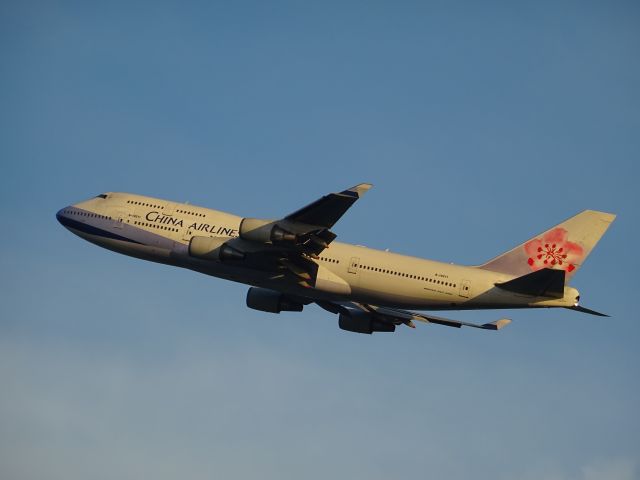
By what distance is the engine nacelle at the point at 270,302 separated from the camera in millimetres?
51719

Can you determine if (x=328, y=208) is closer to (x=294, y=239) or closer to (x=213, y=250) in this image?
(x=294, y=239)

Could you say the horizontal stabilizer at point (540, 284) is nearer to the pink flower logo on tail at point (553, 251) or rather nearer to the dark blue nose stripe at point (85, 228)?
the pink flower logo on tail at point (553, 251)

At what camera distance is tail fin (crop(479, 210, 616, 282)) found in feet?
158

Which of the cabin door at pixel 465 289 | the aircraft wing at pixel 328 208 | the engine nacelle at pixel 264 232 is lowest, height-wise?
the cabin door at pixel 465 289

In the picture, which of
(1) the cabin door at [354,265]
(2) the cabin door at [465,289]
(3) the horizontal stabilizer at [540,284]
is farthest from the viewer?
(1) the cabin door at [354,265]

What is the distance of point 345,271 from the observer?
155ft

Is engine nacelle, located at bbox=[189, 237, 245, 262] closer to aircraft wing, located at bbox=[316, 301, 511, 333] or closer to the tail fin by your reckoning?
aircraft wing, located at bbox=[316, 301, 511, 333]

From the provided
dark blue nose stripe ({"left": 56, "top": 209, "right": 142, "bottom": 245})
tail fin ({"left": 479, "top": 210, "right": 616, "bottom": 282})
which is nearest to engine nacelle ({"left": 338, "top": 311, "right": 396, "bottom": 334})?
tail fin ({"left": 479, "top": 210, "right": 616, "bottom": 282})

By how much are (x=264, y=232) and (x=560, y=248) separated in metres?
16.5

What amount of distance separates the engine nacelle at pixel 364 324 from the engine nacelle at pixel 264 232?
33.9 feet

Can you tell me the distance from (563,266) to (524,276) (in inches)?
200

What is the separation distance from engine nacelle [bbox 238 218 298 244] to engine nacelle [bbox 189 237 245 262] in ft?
4.75

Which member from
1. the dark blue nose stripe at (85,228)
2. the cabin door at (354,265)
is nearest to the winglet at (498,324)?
the cabin door at (354,265)

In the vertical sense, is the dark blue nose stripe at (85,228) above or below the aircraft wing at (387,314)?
above
